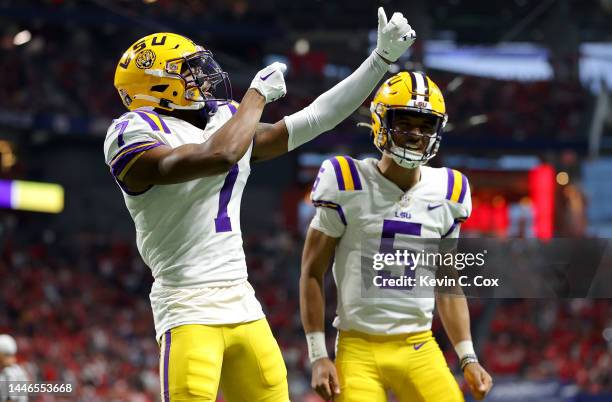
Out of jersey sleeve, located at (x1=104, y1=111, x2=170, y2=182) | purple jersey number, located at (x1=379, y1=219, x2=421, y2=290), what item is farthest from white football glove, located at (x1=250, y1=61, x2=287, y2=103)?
purple jersey number, located at (x1=379, y1=219, x2=421, y2=290)

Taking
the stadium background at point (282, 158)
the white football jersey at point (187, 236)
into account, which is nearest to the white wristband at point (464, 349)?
the white football jersey at point (187, 236)

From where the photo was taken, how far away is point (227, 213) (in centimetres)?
331

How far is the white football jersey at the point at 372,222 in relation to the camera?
3924mm

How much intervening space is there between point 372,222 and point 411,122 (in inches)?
17.1

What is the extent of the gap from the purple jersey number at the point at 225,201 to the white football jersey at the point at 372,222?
2.23 ft

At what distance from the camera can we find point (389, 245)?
3955 mm

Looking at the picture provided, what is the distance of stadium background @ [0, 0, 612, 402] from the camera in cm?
1448

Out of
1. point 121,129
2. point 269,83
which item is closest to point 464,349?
point 269,83

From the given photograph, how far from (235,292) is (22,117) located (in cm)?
1512

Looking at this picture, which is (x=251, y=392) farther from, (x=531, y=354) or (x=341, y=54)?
(x=341, y=54)

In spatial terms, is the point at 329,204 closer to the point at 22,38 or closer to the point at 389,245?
the point at 389,245

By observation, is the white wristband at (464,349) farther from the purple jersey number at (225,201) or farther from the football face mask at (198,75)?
the football face mask at (198,75)

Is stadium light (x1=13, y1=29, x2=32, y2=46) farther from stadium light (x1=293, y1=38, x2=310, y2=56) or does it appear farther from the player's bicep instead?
the player's bicep

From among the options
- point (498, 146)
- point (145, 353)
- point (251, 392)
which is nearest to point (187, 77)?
point (251, 392)
